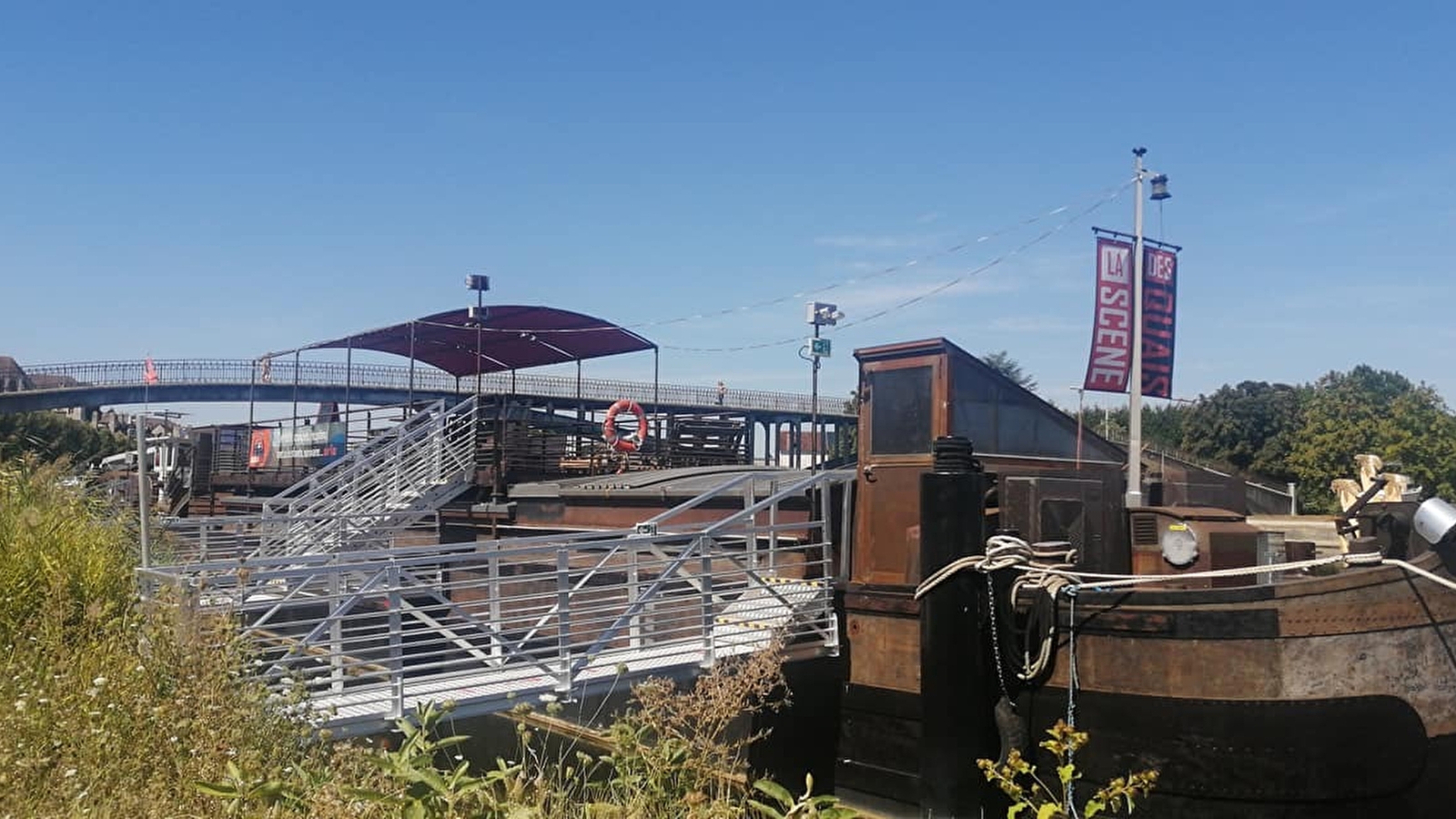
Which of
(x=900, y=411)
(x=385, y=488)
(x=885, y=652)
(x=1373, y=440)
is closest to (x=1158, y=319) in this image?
(x=900, y=411)

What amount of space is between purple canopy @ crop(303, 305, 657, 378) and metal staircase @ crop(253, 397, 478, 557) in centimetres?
178

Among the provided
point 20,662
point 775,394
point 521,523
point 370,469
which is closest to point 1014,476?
point 20,662

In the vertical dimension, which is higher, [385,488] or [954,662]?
[385,488]

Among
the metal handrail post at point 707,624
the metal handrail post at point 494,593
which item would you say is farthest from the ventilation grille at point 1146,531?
the metal handrail post at point 494,593

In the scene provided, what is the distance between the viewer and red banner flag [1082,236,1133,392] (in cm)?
1310

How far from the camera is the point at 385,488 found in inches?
692

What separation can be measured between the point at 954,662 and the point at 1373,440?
115 feet

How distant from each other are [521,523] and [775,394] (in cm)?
5384

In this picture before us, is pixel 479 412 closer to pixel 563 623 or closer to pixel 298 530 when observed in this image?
pixel 298 530

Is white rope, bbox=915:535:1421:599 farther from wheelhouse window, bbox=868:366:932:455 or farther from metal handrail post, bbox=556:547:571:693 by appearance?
metal handrail post, bbox=556:547:571:693

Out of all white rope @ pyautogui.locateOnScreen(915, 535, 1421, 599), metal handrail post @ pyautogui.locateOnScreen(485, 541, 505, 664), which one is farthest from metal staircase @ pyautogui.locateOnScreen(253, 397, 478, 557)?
white rope @ pyautogui.locateOnScreen(915, 535, 1421, 599)

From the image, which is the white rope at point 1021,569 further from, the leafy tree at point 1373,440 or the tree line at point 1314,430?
the leafy tree at point 1373,440

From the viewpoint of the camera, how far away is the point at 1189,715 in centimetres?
686

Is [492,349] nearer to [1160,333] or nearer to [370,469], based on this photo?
[370,469]
